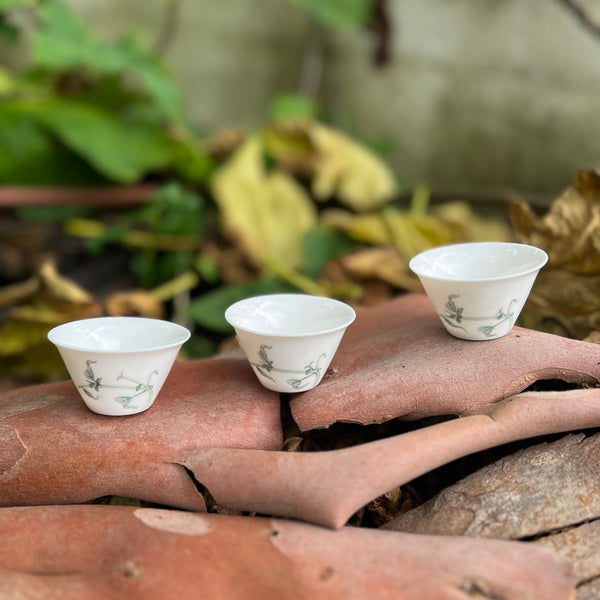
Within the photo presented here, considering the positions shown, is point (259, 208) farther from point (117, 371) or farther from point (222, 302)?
point (117, 371)

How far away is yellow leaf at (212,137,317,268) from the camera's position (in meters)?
2.19

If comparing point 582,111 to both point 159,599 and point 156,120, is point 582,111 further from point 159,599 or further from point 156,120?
point 159,599

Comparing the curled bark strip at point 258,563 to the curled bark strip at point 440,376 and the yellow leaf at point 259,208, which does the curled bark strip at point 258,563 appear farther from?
the yellow leaf at point 259,208

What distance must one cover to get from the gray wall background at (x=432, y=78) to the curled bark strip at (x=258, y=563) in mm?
1842

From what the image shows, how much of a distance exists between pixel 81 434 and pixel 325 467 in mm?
311

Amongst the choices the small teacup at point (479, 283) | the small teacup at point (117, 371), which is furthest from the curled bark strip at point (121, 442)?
the small teacup at point (479, 283)

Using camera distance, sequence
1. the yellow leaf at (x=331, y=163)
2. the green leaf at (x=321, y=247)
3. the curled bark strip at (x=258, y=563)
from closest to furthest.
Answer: the curled bark strip at (x=258, y=563) → the green leaf at (x=321, y=247) → the yellow leaf at (x=331, y=163)

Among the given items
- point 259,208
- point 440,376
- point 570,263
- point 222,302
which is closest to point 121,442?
point 440,376

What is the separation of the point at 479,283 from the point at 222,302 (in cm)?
106

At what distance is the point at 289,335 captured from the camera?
841 mm

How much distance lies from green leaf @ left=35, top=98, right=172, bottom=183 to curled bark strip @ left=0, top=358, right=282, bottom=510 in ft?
4.94

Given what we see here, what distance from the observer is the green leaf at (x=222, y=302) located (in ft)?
5.90

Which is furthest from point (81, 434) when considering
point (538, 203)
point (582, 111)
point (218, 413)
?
point (582, 111)

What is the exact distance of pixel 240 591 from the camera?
667 mm
